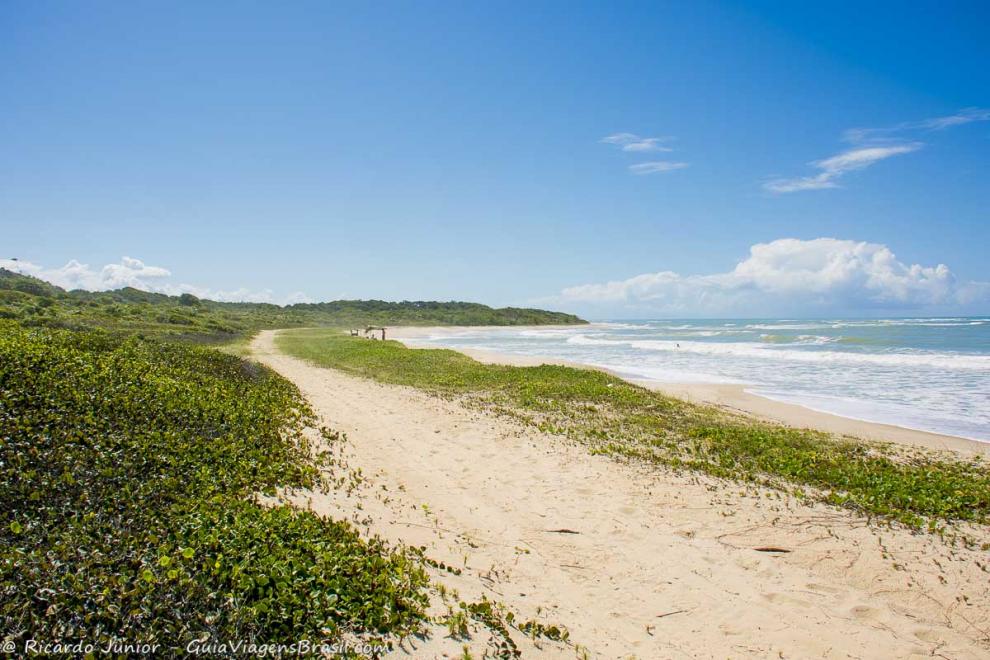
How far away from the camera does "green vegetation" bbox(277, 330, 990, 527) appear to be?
329 inches

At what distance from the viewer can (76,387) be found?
8.12 meters

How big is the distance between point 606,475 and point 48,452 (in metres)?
8.19

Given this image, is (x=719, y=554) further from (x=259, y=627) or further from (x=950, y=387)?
(x=950, y=387)

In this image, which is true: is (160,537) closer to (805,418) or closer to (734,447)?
(734,447)

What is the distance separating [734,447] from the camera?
11.1 m

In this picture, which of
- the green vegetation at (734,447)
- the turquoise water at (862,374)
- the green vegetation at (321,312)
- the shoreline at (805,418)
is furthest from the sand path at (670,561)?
the green vegetation at (321,312)

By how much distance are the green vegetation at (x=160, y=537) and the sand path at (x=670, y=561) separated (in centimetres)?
84

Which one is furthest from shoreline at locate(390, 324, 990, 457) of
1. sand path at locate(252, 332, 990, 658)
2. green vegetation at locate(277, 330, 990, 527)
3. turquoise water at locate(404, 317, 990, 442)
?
sand path at locate(252, 332, 990, 658)

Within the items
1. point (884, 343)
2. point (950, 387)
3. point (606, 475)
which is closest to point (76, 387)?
point (606, 475)

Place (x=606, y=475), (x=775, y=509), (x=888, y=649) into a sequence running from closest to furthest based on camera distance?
(x=888, y=649) → (x=775, y=509) → (x=606, y=475)

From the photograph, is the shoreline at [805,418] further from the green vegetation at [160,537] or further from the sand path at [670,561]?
the green vegetation at [160,537]

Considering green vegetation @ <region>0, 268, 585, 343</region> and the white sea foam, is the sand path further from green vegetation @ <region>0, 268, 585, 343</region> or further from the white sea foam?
green vegetation @ <region>0, 268, 585, 343</region>

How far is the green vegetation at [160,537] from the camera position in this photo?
378 cm

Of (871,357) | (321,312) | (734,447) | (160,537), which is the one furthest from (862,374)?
(321,312)
